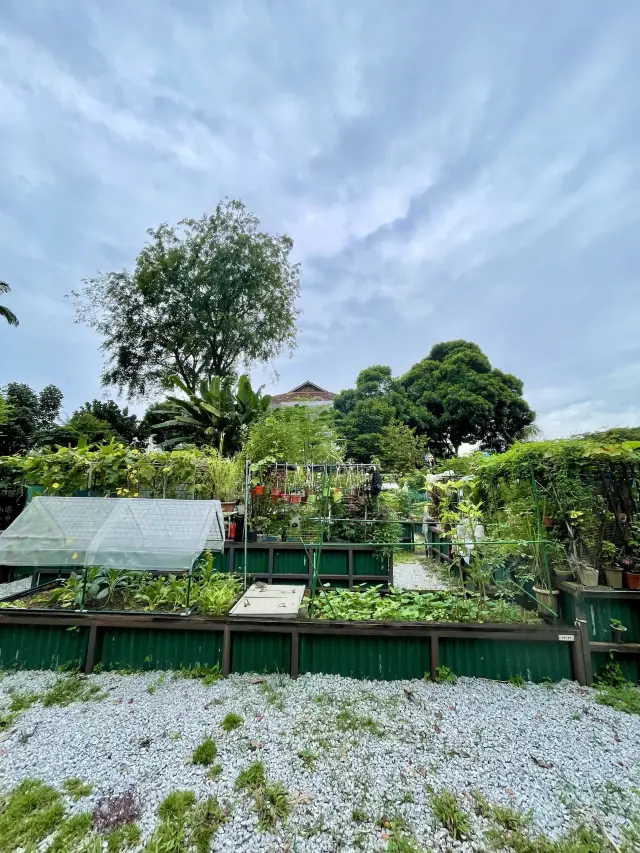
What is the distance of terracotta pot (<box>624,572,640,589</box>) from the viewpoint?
9.93ft

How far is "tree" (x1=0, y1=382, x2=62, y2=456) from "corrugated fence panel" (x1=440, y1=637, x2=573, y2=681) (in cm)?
1276

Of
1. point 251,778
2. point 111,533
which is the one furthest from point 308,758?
point 111,533

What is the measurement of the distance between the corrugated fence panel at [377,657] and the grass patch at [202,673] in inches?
33.8

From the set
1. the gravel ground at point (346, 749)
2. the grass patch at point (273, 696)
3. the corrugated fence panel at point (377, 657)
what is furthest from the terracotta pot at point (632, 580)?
the grass patch at point (273, 696)

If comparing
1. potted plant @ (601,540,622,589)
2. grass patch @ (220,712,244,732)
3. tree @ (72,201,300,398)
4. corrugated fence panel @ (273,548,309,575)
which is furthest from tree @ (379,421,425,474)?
grass patch @ (220,712,244,732)

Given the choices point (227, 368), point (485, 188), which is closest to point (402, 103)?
point (485, 188)

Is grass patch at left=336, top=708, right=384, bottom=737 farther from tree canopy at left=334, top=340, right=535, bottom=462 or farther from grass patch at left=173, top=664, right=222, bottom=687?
tree canopy at left=334, top=340, right=535, bottom=462

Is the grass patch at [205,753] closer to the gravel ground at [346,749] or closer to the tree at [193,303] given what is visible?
the gravel ground at [346,749]

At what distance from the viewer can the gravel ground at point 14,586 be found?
5.04 meters

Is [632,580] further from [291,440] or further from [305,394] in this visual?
[305,394]

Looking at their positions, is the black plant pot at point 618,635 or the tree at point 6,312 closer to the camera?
the black plant pot at point 618,635

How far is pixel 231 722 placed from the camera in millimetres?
2377

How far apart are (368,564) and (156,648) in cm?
277

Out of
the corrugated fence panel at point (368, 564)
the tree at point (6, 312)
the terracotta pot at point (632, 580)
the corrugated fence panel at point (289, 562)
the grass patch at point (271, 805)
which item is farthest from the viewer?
the tree at point (6, 312)
